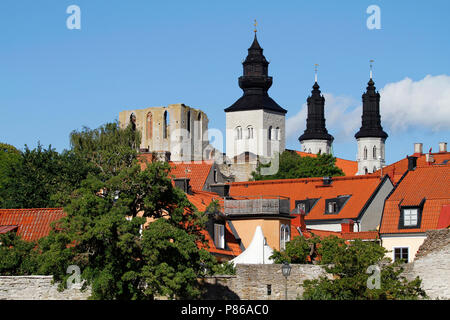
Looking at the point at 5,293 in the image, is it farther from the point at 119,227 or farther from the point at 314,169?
the point at 314,169

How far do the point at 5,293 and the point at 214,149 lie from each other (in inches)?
4246

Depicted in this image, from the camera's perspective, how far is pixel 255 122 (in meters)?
155

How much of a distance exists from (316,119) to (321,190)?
4884 inches

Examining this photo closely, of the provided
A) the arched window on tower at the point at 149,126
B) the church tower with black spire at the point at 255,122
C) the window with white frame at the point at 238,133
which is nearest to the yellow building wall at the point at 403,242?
the arched window on tower at the point at 149,126

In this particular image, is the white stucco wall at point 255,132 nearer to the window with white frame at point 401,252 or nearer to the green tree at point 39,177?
the green tree at point 39,177

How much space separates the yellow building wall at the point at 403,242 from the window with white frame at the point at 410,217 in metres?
0.70

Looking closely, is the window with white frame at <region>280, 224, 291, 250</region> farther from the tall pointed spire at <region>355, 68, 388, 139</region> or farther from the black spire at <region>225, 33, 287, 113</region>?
the tall pointed spire at <region>355, 68, 388, 139</region>

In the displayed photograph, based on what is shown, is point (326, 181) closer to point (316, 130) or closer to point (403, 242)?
point (403, 242)

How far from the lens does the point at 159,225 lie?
33.9 meters

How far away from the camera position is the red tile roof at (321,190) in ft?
211

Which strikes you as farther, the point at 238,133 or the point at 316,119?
the point at 316,119

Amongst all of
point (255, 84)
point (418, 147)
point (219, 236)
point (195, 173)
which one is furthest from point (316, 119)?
point (219, 236)

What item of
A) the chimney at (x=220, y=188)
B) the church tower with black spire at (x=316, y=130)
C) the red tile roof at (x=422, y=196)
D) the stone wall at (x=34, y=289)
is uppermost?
the church tower with black spire at (x=316, y=130)
